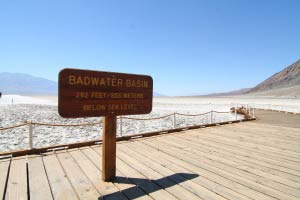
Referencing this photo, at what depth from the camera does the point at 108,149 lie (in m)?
4.55

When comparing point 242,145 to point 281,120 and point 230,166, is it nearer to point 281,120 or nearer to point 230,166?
point 230,166

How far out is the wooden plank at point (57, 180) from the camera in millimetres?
3903

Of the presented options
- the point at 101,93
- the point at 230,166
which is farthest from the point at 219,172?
the point at 101,93

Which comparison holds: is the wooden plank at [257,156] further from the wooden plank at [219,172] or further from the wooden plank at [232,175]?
the wooden plank at [219,172]

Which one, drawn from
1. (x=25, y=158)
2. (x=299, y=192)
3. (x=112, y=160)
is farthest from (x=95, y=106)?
(x=299, y=192)

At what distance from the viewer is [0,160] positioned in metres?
5.55

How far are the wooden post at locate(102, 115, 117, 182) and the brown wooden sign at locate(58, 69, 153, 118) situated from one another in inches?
7.1

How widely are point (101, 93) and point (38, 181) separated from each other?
1934 millimetres

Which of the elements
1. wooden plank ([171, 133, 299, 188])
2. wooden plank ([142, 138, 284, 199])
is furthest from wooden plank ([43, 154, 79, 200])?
wooden plank ([171, 133, 299, 188])

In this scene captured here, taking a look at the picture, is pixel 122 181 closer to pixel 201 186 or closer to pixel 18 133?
pixel 201 186

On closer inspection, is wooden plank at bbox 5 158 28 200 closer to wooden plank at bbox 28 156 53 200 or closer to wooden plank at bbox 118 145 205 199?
wooden plank at bbox 28 156 53 200

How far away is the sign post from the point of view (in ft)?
13.2

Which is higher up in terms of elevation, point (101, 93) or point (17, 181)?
point (101, 93)

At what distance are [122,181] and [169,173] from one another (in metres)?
0.99
